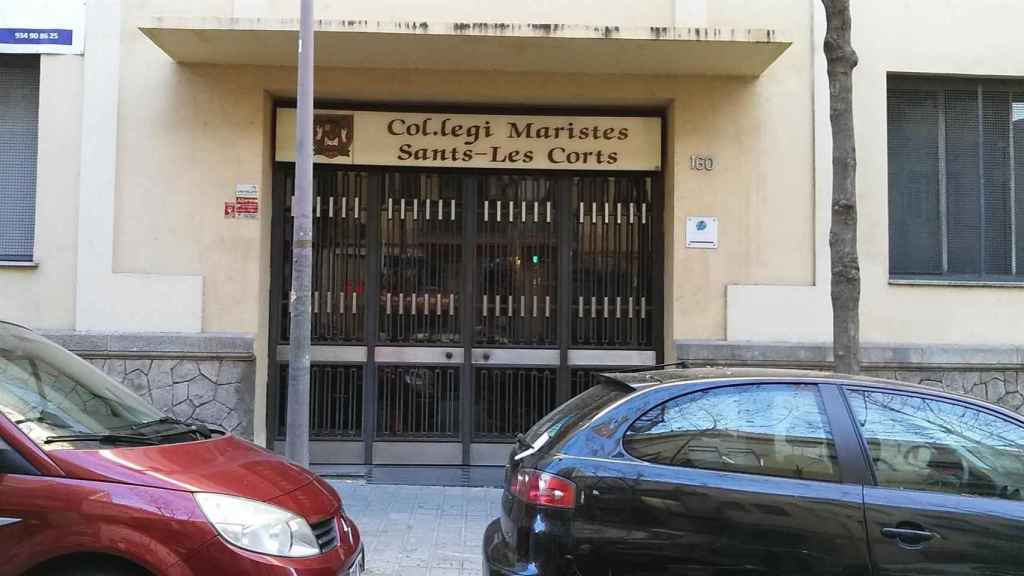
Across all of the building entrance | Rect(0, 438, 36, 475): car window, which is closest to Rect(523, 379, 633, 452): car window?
Rect(0, 438, 36, 475): car window

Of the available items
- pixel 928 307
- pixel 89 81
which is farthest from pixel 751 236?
pixel 89 81

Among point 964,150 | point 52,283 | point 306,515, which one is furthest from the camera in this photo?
point 964,150

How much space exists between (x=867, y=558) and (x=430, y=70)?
609 cm

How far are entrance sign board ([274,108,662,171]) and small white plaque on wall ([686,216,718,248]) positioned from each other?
2.70 ft

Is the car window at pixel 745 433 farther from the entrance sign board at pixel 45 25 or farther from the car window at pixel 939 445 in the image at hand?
the entrance sign board at pixel 45 25

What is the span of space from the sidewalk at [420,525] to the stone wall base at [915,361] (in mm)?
2515

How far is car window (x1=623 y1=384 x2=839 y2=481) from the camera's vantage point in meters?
3.48

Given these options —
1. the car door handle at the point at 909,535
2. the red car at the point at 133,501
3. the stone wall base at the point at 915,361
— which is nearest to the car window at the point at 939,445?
the car door handle at the point at 909,535

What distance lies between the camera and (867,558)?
328cm

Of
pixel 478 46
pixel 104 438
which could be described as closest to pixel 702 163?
pixel 478 46

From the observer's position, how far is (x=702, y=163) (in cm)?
791

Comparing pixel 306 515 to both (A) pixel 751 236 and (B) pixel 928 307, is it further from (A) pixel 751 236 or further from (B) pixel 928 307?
(B) pixel 928 307

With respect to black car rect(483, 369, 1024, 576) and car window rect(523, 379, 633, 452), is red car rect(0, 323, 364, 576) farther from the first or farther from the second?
car window rect(523, 379, 633, 452)

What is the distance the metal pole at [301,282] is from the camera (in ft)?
17.6
